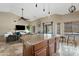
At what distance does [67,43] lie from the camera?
2.04 meters

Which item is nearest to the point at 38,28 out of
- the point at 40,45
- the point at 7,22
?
the point at 40,45

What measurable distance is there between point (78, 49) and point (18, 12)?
58.2 inches

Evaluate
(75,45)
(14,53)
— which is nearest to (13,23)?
(14,53)

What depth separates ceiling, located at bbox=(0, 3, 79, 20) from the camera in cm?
198

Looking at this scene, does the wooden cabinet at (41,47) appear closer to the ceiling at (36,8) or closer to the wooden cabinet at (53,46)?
the wooden cabinet at (53,46)

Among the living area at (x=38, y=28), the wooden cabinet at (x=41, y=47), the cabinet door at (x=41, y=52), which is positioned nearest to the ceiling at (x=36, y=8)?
the living area at (x=38, y=28)

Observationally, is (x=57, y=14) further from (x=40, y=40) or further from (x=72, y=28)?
(x=40, y=40)

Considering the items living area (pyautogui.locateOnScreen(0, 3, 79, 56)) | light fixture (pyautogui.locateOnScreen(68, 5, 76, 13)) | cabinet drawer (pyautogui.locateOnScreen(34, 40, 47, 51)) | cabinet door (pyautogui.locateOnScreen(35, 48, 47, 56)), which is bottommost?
cabinet door (pyautogui.locateOnScreen(35, 48, 47, 56))

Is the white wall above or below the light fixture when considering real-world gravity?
below

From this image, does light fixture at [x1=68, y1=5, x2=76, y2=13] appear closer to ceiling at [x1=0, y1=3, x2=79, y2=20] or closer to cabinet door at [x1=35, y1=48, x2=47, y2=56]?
ceiling at [x1=0, y1=3, x2=79, y2=20]

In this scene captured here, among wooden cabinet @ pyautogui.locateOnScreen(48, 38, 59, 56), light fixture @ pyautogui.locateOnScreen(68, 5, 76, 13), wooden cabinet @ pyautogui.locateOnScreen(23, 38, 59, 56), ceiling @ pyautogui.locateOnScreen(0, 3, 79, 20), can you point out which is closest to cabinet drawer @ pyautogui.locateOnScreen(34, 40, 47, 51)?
wooden cabinet @ pyautogui.locateOnScreen(23, 38, 59, 56)

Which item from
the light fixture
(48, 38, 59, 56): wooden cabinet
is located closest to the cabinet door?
(48, 38, 59, 56): wooden cabinet

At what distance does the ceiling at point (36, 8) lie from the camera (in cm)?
198

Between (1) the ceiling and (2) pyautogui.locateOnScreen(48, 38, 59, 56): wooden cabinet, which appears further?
(2) pyautogui.locateOnScreen(48, 38, 59, 56): wooden cabinet
